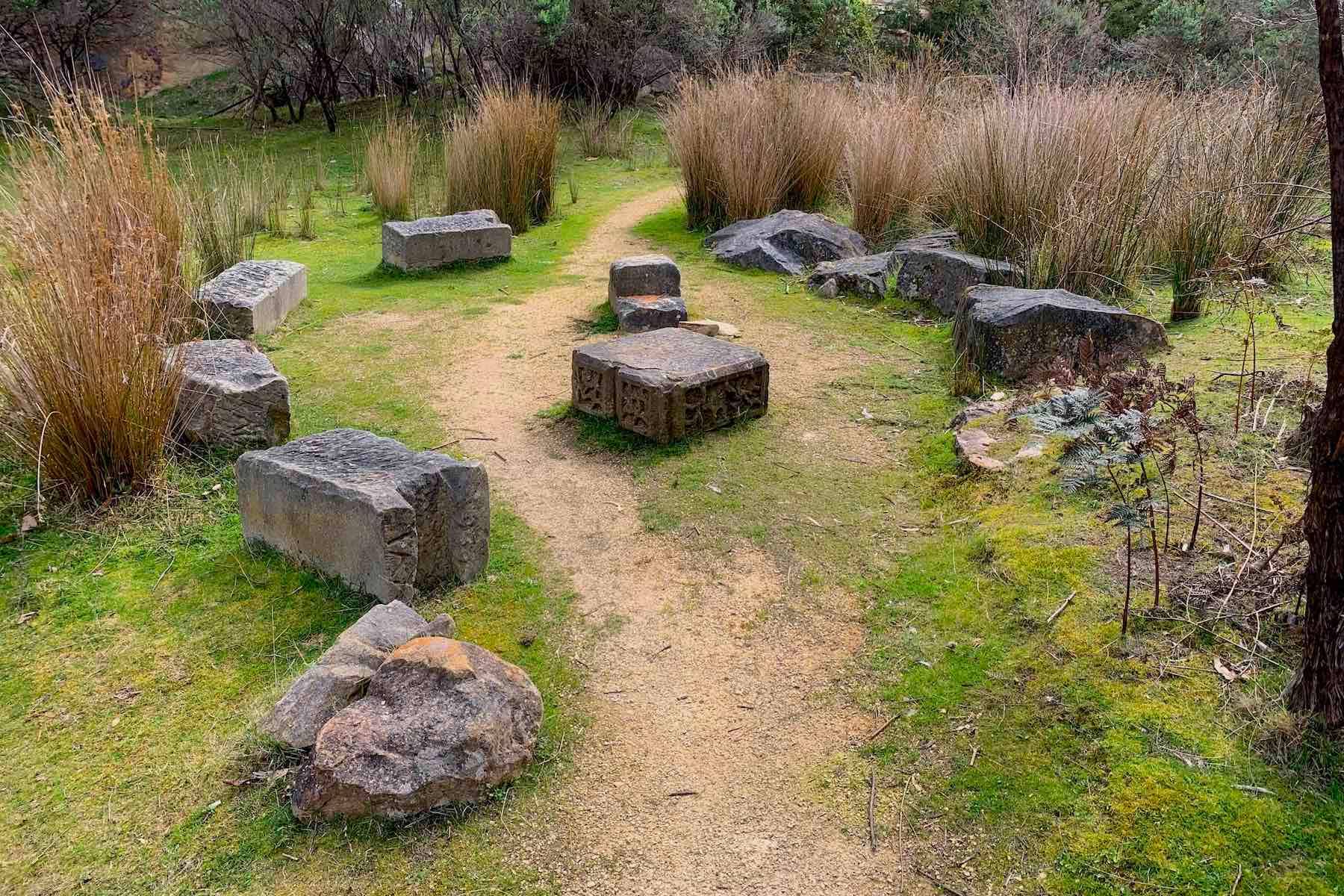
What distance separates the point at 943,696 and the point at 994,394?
7.59 ft

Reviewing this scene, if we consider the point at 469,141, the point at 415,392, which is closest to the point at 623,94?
the point at 469,141

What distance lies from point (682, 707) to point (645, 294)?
12.7ft

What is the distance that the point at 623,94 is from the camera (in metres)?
14.7

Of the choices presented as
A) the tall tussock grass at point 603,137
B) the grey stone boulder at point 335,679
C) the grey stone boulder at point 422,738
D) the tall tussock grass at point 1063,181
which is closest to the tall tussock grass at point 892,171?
the tall tussock grass at point 1063,181

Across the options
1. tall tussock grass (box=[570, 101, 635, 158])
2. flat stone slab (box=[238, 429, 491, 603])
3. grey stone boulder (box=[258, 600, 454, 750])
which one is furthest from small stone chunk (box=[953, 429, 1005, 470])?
tall tussock grass (box=[570, 101, 635, 158])

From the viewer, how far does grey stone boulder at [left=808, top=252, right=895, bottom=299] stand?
684 cm

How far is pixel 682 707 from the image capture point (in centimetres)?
298

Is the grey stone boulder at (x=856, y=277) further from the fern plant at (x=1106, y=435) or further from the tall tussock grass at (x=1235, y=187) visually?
the fern plant at (x=1106, y=435)

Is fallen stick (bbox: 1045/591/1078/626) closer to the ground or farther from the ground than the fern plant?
closer to the ground

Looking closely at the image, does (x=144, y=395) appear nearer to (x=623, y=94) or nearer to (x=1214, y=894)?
(x=1214, y=894)

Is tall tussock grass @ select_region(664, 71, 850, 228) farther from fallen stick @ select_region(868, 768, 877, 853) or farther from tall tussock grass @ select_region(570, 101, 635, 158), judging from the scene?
fallen stick @ select_region(868, 768, 877, 853)

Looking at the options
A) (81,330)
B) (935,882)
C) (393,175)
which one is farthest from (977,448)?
(393,175)

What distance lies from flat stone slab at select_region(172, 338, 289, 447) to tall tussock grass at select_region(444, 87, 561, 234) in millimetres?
4333

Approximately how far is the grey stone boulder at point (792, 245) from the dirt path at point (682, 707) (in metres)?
3.17
